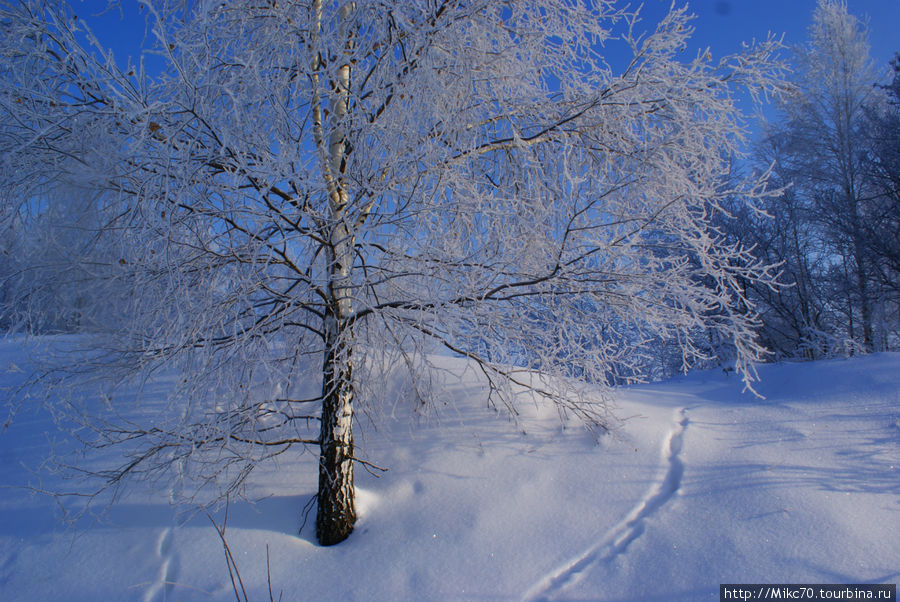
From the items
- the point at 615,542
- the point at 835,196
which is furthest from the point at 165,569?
the point at 835,196

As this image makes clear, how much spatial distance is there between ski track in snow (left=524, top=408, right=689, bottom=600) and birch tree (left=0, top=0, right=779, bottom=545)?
0.65m

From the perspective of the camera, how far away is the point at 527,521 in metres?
3.02

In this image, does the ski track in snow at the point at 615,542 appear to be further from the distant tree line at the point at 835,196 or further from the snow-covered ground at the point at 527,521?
the distant tree line at the point at 835,196

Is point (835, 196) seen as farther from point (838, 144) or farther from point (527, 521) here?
point (527, 521)

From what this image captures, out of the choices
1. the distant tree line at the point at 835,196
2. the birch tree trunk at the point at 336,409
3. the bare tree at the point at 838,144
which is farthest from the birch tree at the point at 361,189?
the bare tree at the point at 838,144

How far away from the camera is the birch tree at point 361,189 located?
240 centimetres

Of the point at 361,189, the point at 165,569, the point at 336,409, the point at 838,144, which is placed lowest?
the point at 165,569

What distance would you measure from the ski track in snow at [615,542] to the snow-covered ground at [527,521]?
11 millimetres

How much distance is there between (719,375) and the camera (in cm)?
1045

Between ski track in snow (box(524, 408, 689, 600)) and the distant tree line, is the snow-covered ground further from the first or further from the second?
→ the distant tree line

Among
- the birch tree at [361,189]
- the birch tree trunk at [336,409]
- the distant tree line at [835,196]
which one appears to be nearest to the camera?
the birch tree at [361,189]

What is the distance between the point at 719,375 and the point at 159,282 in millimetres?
11381

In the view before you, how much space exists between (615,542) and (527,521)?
57 cm

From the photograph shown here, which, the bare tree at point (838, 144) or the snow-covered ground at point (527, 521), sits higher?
the bare tree at point (838, 144)
